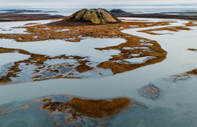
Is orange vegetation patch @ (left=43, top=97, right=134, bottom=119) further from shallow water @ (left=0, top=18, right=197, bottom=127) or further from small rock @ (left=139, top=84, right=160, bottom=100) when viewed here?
small rock @ (left=139, top=84, right=160, bottom=100)

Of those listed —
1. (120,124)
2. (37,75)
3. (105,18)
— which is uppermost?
(105,18)

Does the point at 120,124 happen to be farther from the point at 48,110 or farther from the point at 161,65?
the point at 161,65

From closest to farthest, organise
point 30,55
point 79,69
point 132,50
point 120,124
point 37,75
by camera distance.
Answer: point 120,124 < point 37,75 < point 79,69 < point 30,55 < point 132,50

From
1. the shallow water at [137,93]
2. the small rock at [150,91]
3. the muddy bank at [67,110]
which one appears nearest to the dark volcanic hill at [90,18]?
the shallow water at [137,93]

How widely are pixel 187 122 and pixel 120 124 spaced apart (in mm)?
2285

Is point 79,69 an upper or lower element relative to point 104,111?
upper

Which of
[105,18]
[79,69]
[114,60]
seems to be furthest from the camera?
[105,18]

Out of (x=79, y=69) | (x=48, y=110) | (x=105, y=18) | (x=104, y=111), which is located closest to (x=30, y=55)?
(x=79, y=69)

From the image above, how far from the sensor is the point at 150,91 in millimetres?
7363

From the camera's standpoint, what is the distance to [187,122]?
17.8ft

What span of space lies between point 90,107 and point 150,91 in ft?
9.69

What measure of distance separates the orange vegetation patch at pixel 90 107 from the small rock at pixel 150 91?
92 centimetres

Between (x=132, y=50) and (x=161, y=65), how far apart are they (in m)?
3.86

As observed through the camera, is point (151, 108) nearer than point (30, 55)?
Yes
